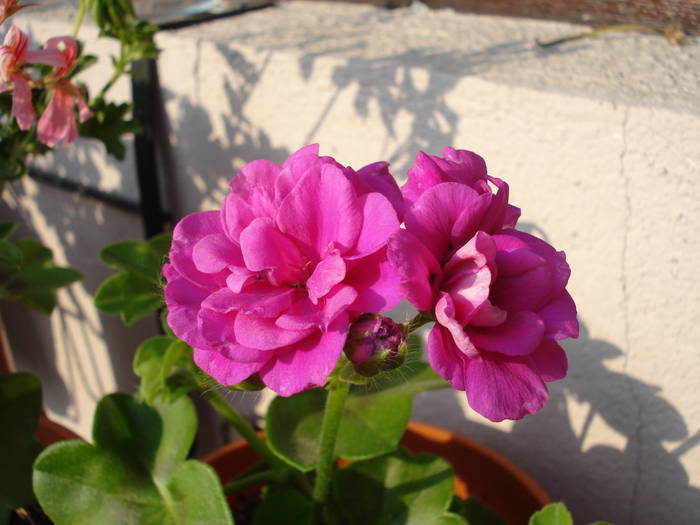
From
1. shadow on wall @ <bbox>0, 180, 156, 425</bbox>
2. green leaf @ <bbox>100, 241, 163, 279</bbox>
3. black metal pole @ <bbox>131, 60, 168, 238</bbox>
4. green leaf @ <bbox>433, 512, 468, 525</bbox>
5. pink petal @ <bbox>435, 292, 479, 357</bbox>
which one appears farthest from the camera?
shadow on wall @ <bbox>0, 180, 156, 425</bbox>

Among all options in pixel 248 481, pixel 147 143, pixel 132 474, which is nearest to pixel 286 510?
pixel 248 481

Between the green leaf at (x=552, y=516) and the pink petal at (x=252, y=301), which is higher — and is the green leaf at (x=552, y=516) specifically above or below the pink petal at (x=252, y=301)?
below

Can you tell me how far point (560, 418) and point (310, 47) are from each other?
572 mm

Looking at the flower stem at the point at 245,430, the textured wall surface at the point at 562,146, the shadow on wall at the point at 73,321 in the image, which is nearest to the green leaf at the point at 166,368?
the flower stem at the point at 245,430

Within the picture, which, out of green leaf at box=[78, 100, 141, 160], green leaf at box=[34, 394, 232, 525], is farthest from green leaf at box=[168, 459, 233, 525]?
green leaf at box=[78, 100, 141, 160]

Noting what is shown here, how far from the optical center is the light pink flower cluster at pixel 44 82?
23.9 inches

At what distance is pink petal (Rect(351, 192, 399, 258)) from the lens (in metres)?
0.42

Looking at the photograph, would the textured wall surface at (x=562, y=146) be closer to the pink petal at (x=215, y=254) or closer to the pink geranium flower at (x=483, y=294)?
the pink geranium flower at (x=483, y=294)

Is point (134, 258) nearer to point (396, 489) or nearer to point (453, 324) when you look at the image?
point (396, 489)

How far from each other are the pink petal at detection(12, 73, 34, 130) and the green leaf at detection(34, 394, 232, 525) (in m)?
0.31

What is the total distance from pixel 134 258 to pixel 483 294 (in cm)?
51

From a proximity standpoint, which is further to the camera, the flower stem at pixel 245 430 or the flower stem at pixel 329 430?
the flower stem at pixel 245 430

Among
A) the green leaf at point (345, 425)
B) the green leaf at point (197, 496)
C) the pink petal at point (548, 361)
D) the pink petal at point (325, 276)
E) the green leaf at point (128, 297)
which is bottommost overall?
the green leaf at point (197, 496)

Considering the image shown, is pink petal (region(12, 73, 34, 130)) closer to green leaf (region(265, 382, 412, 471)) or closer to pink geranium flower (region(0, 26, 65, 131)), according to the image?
pink geranium flower (region(0, 26, 65, 131))
